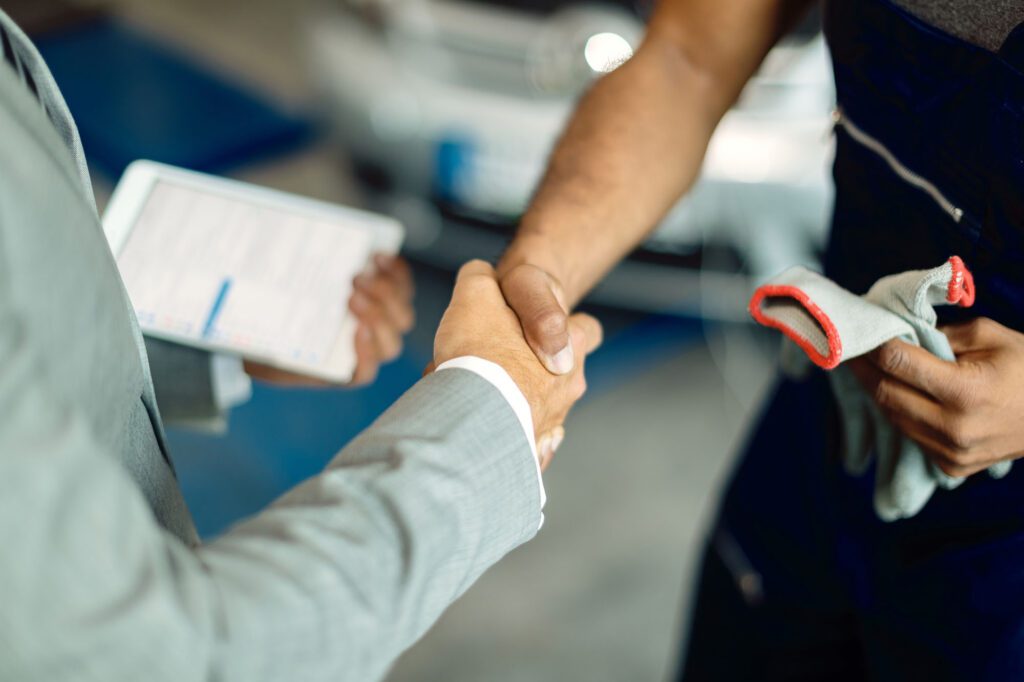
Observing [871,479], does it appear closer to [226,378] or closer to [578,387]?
[578,387]

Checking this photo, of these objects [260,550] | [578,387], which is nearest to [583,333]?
[578,387]

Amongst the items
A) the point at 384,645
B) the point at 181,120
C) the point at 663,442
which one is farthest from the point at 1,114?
the point at 181,120

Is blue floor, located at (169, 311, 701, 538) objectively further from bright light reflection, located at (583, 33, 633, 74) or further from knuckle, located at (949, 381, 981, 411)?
knuckle, located at (949, 381, 981, 411)

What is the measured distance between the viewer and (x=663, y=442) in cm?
224

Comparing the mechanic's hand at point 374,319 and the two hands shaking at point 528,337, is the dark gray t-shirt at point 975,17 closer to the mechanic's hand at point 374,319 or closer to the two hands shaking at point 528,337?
the two hands shaking at point 528,337

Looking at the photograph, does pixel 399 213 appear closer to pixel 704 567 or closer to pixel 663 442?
pixel 663 442

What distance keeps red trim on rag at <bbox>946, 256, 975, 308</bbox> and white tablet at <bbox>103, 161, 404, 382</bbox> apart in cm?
65

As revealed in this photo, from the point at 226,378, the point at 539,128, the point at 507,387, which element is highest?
the point at 507,387

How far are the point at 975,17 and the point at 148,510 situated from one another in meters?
0.80

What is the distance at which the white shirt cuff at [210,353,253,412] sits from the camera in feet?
3.66

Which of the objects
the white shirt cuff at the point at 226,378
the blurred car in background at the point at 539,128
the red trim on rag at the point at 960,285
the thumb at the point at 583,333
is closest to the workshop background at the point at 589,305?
the blurred car in background at the point at 539,128

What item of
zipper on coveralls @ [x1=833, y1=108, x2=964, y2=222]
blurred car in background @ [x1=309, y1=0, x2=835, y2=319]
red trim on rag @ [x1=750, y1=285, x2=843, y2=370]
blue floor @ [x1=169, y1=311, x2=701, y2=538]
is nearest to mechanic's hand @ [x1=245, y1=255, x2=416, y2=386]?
red trim on rag @ [x1=750, y1=285, x2=843, y2=370]

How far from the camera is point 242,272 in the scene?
1.10 meters

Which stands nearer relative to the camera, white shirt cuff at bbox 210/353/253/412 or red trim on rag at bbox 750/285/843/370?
red trim on rag at bbox 750/285/843/370
